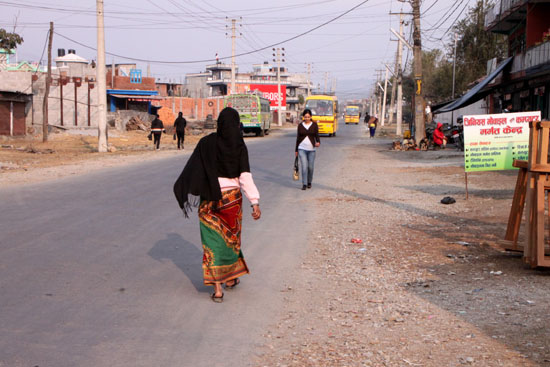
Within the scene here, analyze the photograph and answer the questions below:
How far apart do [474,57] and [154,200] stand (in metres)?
50.8

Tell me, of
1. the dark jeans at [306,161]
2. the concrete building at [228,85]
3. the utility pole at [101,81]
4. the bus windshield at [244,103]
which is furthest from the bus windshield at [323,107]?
the concrete building at [228,85]

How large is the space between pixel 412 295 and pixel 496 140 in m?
6.19

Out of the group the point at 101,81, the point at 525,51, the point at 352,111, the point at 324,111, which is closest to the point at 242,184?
the point at 101,81

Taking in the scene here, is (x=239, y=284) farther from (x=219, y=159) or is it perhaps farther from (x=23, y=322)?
(x=23, y=322)

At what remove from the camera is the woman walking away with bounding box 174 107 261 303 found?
565 cm

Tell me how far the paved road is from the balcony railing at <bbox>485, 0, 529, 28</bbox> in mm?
23220

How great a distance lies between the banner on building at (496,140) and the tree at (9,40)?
23.0m

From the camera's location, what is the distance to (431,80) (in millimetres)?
75062

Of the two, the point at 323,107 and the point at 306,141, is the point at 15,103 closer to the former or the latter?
the point at 323,107

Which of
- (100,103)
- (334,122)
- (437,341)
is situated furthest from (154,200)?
(334,122)

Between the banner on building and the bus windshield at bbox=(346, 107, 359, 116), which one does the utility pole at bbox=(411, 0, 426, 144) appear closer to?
the banner on building

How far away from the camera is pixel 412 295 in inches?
234

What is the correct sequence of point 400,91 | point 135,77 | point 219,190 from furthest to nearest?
point 135,77, point 400,91, point 219,190

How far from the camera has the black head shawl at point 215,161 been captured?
5645 mm
